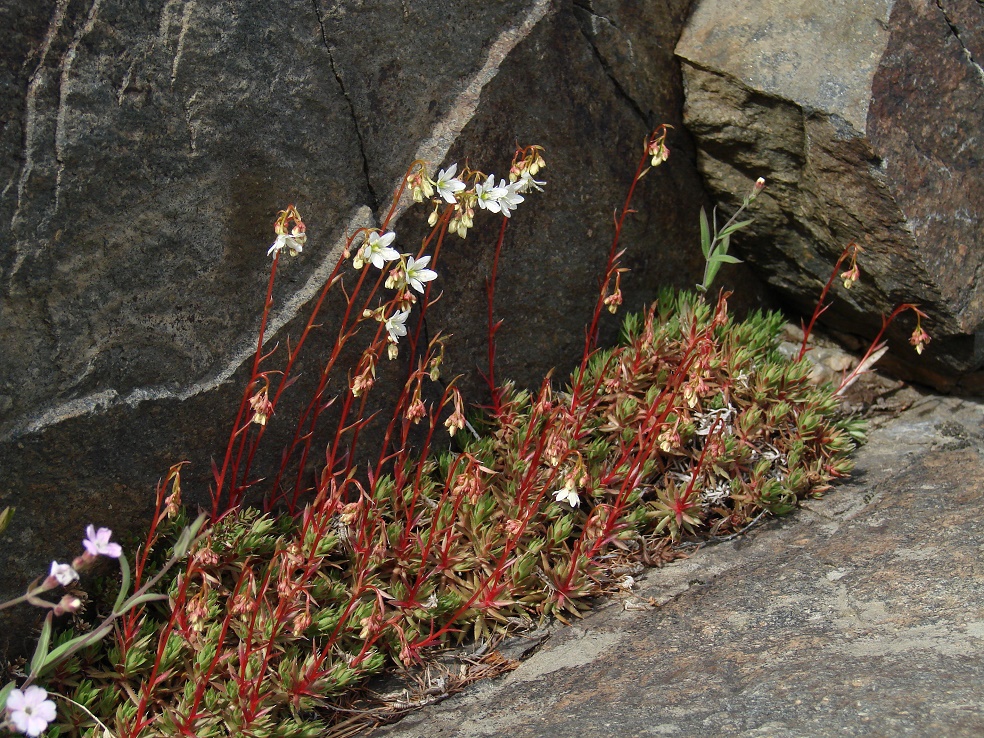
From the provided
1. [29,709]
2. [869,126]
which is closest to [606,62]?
[869,126]

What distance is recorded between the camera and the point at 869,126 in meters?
4.32

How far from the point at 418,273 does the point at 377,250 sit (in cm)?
20

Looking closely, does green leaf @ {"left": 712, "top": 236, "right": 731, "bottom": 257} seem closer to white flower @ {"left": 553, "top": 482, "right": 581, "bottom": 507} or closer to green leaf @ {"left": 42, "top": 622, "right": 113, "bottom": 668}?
white flower @ {"left": 553, "top": 482, "right": 581, "bottom": 507}

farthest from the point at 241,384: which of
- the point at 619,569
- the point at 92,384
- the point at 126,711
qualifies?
the point at 619,569

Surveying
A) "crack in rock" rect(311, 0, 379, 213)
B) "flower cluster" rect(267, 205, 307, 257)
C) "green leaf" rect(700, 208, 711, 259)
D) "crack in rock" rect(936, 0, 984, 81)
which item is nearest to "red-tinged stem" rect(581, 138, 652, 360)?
"green leaf" rect(700, 208, 711, 259)

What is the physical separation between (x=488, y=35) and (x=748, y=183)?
1.58 meters

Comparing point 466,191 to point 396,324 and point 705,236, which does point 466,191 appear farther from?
point 705,236

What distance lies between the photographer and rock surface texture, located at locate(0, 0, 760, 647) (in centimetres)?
333

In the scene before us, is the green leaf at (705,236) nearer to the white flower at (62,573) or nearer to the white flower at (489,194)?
the white flower at (489,194)

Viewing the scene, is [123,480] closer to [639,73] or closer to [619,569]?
[619,569]

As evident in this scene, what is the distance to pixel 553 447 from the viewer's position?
143 inches

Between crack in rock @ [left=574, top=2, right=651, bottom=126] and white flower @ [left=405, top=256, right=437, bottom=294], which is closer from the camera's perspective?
white flower @ [left=405, top=256, right=437, bottom=294]

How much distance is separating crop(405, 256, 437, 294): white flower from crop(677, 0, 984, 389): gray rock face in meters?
2.02

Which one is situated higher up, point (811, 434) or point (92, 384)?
point (92, 384)
